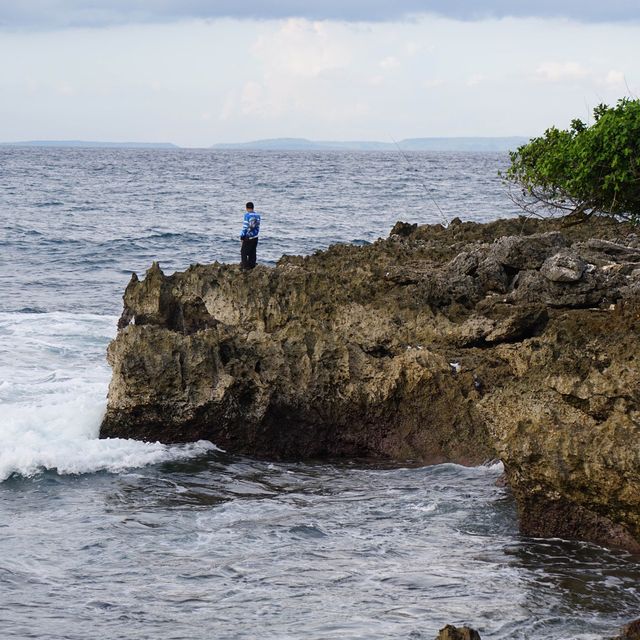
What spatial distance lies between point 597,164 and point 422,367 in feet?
13.5

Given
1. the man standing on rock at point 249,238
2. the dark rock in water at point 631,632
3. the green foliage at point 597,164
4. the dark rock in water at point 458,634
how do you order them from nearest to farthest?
the dark rock in water at point 458,634 < the dark rock in water at point 631,632 < the green foliage at point 597,164 < the man standing on rock at point 249,238

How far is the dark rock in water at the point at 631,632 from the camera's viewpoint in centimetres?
773

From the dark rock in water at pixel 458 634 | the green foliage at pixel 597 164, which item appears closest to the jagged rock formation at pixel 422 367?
the green foliage at pixel 597 164

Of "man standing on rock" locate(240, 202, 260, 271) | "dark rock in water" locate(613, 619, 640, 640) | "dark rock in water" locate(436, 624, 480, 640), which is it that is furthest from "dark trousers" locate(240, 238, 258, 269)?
"dark rock in water" locate(436, 624, 480, 640)

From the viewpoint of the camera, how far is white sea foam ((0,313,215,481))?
1457 cm

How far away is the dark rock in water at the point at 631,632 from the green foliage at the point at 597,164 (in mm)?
8660

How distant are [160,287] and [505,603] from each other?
36.6ft

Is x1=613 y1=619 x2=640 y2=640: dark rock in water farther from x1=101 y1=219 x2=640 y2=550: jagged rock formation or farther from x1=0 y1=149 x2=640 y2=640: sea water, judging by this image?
x1=101 y1=219 x2=640 y2=550: jagged rock formation

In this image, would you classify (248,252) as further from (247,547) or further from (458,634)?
(458,634)

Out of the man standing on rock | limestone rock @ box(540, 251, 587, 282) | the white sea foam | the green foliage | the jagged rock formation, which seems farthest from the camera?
the man standing on rock

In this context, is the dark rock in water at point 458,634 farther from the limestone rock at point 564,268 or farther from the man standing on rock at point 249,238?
the man standing on rock at point 249,238

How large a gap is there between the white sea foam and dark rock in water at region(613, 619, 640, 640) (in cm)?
797

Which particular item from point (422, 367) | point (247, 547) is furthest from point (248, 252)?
point (247, 547)

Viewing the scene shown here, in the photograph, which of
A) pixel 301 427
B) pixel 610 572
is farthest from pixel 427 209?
pixel 610 572
